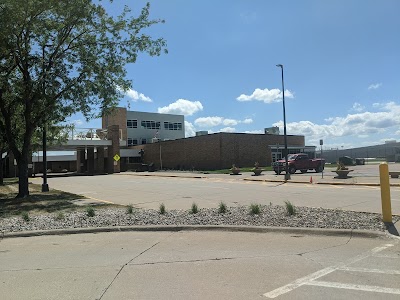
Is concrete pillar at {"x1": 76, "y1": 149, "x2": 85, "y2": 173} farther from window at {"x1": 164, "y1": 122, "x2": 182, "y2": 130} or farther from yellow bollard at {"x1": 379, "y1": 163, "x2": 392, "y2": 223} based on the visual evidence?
yellow bollard at {"x1": 379, "y1": 163, "x2": 392, "y2": 223}

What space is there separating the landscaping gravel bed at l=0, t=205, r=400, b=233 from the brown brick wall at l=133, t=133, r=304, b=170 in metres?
38.7

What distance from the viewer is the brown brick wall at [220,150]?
50.6m

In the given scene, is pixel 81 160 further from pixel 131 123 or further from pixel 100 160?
pixel 131 123

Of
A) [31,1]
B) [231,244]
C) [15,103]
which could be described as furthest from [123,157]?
[231,244]

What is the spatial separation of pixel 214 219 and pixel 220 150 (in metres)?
39.9

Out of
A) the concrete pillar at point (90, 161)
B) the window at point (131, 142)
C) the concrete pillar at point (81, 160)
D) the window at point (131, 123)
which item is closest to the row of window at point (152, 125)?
the window at point (131, 123)

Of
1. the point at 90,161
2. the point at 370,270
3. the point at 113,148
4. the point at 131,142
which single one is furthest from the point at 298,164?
the point at 131,142

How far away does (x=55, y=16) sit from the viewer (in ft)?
56.2

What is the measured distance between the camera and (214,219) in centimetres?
1020

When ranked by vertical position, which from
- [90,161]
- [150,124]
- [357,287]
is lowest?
[357,287]

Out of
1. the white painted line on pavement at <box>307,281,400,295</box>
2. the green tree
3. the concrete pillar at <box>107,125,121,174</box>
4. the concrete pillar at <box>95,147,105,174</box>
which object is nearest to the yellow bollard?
the white painted line on pavement at <box>307,281,400,295</box>

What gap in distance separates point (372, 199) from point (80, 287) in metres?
12.5

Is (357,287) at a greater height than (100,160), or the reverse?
(100,160)

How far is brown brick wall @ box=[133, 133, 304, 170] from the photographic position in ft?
166
